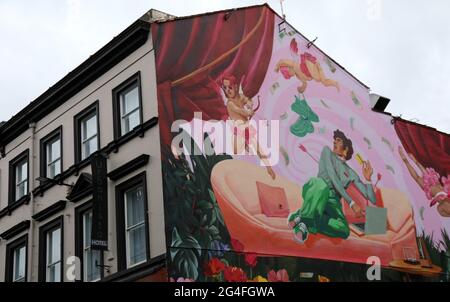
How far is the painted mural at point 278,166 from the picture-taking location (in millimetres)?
18719

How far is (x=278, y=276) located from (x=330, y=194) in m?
3.97

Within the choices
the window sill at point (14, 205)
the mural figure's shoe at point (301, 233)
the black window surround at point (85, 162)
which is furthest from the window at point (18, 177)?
the mural figure's shoe at point (301, 233)

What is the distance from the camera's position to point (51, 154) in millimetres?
23875

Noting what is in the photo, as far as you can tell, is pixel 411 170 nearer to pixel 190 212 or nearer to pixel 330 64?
pixel 330 64

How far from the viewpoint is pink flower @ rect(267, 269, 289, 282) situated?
1938 cm

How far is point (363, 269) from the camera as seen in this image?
22312 mm

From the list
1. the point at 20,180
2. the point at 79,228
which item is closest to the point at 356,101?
the point at 79,228

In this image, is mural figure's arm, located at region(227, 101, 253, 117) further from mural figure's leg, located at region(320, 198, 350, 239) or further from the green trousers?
mural figure's leg, located at region(320, 198, 350, 239)

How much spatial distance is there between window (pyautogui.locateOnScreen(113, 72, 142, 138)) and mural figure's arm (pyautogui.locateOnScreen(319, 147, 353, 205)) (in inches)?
246

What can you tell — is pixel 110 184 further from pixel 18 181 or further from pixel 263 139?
pixel 18 181

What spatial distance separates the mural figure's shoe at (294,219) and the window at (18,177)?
966 centimetres

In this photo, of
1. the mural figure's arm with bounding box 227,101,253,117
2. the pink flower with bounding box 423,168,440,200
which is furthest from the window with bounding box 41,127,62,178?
the pink flower with bounding box 423,168,440,200

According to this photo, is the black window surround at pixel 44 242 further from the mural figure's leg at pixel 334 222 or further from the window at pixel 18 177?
the mural figure's leg at pixel 334 222

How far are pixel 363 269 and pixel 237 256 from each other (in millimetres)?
5452
